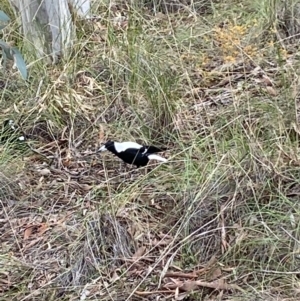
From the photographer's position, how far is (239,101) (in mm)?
3488

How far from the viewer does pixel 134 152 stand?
10.8ft

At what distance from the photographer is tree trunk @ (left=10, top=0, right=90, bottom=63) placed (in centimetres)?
421

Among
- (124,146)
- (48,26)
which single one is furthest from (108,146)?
(48,26)

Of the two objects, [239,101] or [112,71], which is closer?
[239,101]

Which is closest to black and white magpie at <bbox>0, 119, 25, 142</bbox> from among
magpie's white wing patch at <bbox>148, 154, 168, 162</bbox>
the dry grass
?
the dry grass

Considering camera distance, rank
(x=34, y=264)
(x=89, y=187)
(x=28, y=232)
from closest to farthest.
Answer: (x=34, y=264) < (x=28, y=232) < (x=89, y=187)

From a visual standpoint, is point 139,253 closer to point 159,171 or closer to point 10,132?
point 159,171

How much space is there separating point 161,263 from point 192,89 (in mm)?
1334

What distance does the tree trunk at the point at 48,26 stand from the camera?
421 centimetres

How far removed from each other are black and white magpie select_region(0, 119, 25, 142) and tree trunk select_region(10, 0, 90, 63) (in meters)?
0.64

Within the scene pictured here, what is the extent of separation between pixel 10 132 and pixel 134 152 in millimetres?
760

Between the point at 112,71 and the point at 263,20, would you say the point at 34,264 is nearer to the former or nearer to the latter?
the point at 112,71

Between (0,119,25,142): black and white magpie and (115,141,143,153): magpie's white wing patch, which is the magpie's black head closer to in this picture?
(115,141,143,153): magpie's white wing patch

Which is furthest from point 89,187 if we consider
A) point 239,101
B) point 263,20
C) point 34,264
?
point 263,20
